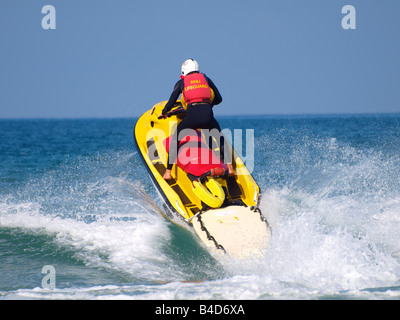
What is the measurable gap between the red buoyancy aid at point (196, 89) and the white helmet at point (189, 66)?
20 centimetres

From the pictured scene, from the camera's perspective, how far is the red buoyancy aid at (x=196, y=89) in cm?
560

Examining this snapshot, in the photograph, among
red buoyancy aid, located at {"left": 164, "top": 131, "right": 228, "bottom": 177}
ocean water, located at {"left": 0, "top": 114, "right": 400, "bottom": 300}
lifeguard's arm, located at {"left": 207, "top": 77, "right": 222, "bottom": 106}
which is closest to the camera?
ocean water, located at {"left": 0, "top": 114, "right": 400, "bottom": 300}

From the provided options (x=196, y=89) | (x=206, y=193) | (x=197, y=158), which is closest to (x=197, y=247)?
(x=206, y=193)

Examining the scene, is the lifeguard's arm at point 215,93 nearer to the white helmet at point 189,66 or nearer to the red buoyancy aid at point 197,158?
the white helmet at point 189,66

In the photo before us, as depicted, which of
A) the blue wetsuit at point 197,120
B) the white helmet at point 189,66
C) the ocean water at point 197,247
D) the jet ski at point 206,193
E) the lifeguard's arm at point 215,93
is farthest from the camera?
the white helmet at point 189,66

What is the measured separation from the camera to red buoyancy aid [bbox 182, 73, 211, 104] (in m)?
5.60

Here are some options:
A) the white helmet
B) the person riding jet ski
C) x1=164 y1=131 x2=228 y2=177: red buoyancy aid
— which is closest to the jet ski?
x1=164 y1=131 x2=228 y2=177: red buoyancy aid

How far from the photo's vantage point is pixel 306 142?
48.7 ft

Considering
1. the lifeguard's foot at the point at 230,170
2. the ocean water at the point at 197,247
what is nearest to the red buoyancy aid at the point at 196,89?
the lifeguard's foot at the point at 230,170

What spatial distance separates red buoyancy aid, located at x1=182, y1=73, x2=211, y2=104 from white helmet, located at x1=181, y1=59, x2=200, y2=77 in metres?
0.20

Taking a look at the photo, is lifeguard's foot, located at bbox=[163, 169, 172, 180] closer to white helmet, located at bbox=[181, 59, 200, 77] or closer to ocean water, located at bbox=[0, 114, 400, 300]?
ocean water, located at bbox=[0, 114, 400, 300]
